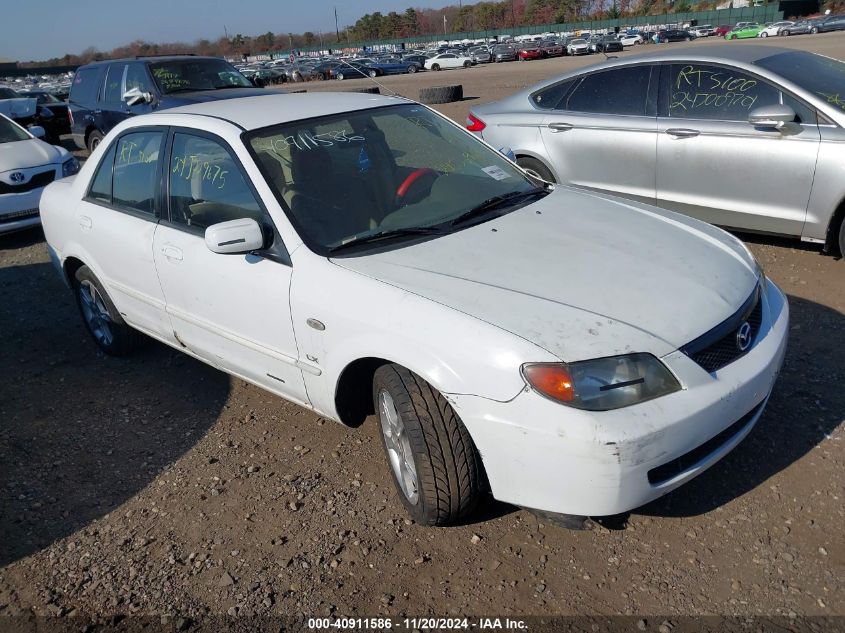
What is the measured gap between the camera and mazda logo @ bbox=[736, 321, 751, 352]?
2.78 m

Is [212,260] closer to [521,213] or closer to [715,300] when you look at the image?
[521,213]

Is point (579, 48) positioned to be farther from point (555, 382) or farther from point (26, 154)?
point (555, 382)

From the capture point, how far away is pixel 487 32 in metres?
94.2

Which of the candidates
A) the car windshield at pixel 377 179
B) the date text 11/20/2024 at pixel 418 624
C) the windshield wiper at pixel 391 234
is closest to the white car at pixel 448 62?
the car windshield at pixel 377 179

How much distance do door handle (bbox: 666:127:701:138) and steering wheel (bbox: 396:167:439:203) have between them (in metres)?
2.78

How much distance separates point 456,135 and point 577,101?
8.53 ft

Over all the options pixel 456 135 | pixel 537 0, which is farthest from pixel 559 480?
pixel 537 0

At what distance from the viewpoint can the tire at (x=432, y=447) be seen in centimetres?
271

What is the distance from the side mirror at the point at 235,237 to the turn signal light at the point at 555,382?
4.64 ft

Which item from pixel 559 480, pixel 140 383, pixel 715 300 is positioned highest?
pixel 715 300

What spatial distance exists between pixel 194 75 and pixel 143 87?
2.49ft

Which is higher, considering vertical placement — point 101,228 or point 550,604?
point 101,228

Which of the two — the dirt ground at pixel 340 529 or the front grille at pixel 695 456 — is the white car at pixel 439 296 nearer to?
the front grille at pixel 695 456

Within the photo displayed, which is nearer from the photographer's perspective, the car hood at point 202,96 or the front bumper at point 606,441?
the front bumper at point 606,441
